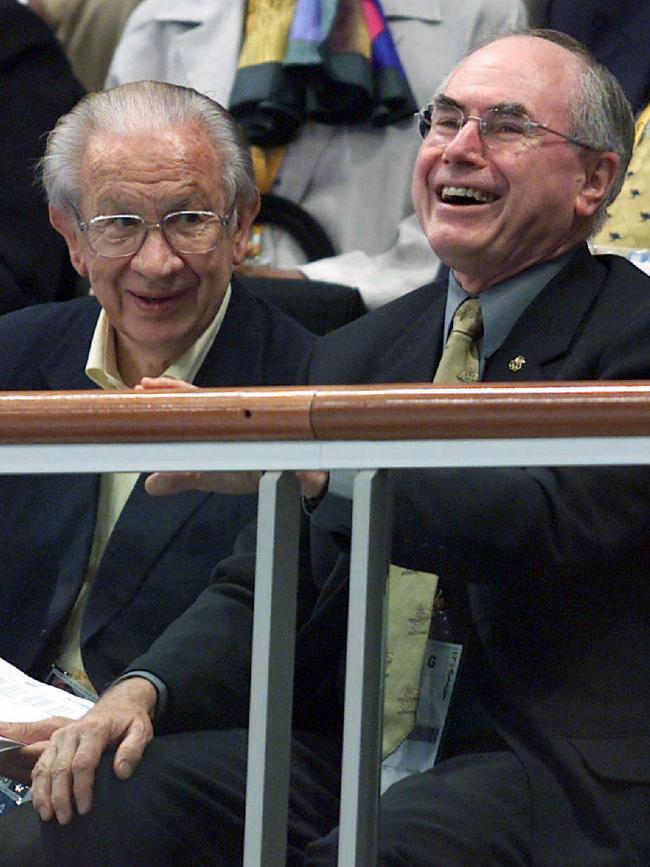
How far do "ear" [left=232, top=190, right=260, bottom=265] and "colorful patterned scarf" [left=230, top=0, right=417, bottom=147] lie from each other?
862mm

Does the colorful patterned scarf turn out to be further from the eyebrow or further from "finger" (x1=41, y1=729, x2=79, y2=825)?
"finger" (x1=41, y1=729, x2=79, y2=825)

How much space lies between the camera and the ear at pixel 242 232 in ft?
8.13

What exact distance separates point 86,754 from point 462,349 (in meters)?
0.71

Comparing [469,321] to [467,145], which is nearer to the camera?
[469,321]

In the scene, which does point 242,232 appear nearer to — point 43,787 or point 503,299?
point 503,299

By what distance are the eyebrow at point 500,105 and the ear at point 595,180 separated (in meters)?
0.10

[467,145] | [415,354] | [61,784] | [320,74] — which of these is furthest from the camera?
[320,74]

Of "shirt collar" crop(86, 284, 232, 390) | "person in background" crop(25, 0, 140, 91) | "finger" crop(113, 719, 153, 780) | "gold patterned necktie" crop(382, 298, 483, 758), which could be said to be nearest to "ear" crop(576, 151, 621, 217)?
"shirt collar" crop(86, 284, 232, 390)

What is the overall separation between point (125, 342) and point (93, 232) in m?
0.16

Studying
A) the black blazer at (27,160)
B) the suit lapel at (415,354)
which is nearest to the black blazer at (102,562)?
the suit lapel at (415,354)

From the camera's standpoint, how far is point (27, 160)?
10.7 feet

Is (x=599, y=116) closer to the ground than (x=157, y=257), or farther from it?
farther from it

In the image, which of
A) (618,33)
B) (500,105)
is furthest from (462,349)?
(618,33)

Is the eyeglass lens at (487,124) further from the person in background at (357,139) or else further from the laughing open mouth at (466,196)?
the person in background at (357,139)
